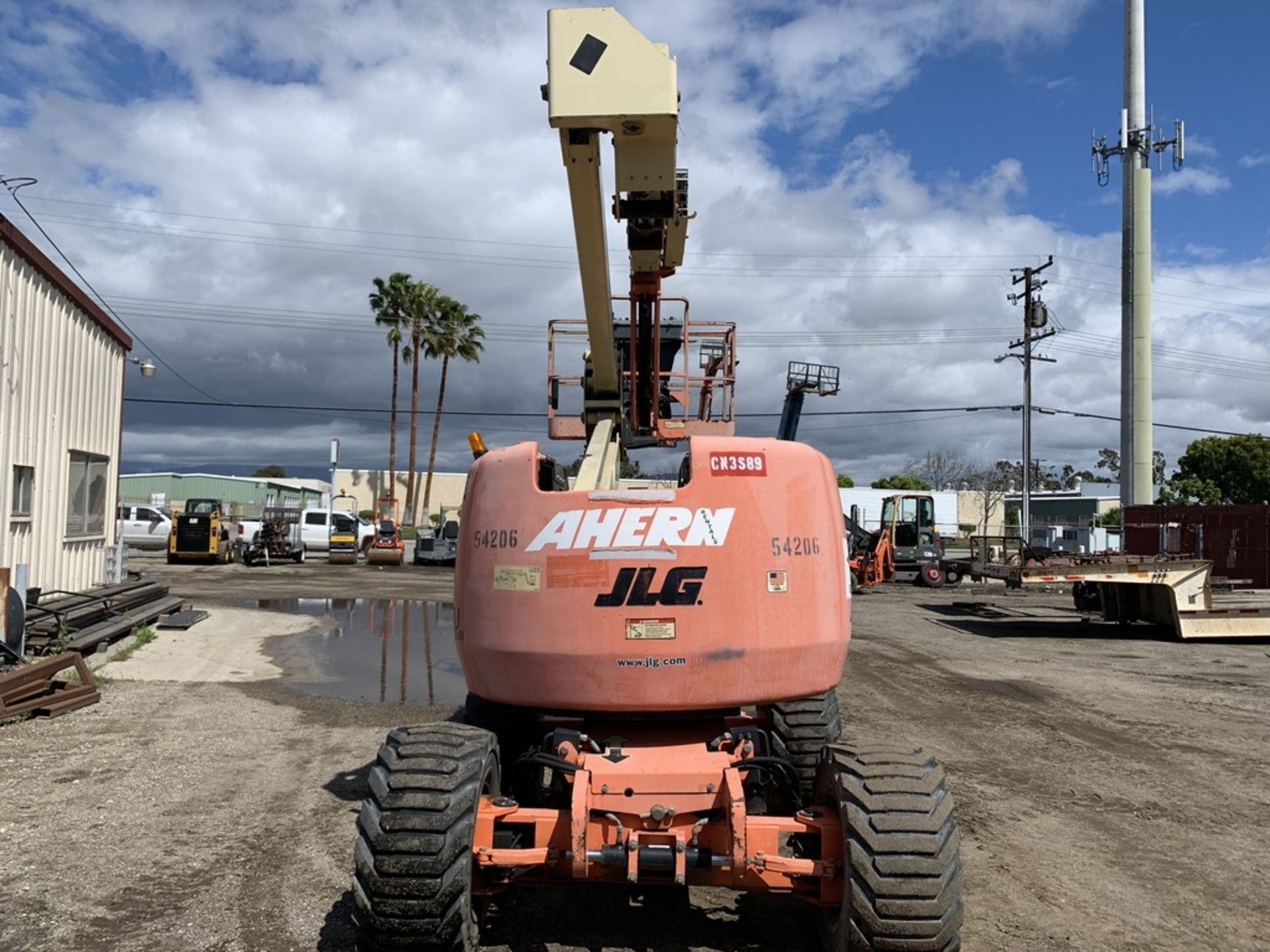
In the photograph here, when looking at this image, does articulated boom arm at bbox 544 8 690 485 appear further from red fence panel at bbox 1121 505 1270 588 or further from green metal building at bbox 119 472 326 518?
green metal building at bbox 119 472 326 518

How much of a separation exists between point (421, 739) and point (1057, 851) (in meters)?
4.04

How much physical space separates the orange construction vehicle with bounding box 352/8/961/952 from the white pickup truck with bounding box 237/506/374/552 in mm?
32155

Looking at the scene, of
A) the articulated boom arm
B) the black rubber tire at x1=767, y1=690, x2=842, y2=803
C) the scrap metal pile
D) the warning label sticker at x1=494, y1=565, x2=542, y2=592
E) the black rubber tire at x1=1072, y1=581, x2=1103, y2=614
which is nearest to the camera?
the articulated boom arm

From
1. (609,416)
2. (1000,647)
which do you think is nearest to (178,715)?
(609,416)

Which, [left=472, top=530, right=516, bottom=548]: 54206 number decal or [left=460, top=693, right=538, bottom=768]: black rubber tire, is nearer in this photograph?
[left=472, top=530, right=516, bottom=548]: 54206 number decal

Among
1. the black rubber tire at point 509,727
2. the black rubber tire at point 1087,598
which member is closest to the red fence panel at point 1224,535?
the black rubber tire at point 1087,598

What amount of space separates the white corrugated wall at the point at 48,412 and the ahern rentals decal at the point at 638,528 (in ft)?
33.4

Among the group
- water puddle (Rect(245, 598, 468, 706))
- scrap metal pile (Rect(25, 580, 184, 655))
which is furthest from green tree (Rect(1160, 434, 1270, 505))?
scrap metal pile (Rect(25, 580, 184, 655))

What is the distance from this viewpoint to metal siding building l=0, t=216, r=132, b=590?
1190cm

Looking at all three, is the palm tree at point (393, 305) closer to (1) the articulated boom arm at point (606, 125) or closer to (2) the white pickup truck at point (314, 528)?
(2) the white pickup truck at point (314, 528)

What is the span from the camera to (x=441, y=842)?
3.70 meters

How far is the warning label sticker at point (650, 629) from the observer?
421 centimetres

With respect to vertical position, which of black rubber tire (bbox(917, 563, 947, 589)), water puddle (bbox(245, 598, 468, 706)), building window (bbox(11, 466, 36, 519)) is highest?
building window (bbox(11, 466, 36, 519))

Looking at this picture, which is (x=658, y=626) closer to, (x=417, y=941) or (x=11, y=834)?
(x=417, y=941)
